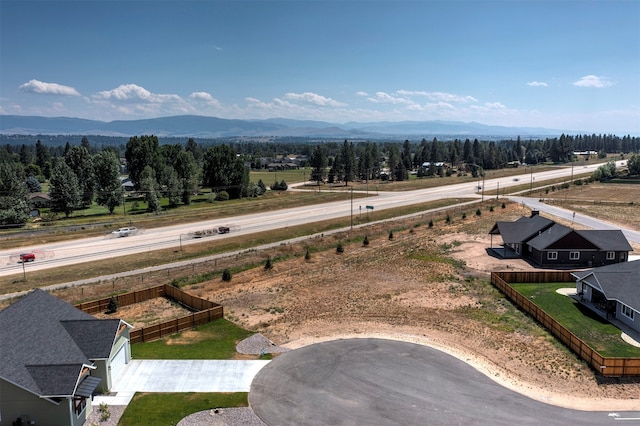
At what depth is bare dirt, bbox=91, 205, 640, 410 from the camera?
28.0m

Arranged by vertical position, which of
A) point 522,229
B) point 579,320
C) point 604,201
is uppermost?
point 522,229

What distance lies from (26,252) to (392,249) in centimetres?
4981

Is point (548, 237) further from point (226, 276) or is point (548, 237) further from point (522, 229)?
point (226, 276)

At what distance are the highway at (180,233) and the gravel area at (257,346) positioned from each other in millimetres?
33071


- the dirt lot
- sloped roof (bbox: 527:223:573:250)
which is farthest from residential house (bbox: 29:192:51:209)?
sloped roof (bbox: 527:223:573:250)

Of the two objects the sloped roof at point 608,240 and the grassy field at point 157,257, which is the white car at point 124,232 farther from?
the sloped roof at point 608,240

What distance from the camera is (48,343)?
24.9 meters

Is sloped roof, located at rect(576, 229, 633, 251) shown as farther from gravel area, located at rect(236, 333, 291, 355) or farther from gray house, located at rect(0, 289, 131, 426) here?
gray house, located at rect(0, 289, 131, 426)

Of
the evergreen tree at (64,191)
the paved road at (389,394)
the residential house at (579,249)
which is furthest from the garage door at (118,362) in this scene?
the evergreen tree at (64,191)

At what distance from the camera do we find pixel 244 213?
9238 centimetres

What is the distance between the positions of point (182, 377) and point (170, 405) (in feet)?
10.1

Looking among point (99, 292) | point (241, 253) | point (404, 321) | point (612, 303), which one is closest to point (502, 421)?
point (404, 321)

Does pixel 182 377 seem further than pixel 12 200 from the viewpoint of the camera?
No

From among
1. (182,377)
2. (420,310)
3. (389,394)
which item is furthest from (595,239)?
(182,377)
